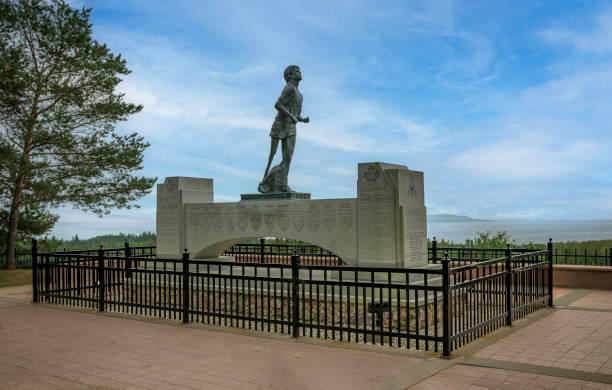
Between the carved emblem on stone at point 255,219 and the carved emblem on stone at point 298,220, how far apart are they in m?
1.08

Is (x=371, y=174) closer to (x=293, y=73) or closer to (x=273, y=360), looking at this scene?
(x=293, y=73)

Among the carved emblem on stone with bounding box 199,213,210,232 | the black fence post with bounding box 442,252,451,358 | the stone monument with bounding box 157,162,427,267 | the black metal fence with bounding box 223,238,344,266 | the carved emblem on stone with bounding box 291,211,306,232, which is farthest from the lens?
the black metal fence with bounding box 223,238,344,266

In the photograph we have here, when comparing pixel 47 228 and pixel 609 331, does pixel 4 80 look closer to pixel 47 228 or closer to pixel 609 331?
pixel 47 228

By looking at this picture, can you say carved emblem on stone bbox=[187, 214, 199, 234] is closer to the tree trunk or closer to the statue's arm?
the statue's arm

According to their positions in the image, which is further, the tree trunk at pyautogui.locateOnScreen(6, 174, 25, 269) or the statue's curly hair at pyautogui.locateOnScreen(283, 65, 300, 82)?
the tree trunk at pyautogui.locateOnScreen(6, 174, 25, 269)

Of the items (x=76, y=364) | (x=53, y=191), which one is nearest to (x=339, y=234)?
(x=76, y=364)

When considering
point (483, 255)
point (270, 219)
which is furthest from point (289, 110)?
point (483, 255)

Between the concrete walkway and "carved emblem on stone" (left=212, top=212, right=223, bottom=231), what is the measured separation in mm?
5019

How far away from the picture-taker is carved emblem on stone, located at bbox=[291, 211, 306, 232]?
40.1ft

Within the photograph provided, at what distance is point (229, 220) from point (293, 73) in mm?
4115

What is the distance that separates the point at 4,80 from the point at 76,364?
14.4 m

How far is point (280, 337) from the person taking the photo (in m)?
7.71

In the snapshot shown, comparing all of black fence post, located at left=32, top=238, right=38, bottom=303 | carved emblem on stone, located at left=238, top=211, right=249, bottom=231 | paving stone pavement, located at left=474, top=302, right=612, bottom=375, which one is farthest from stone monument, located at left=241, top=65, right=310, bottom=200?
paving stone pavement, located at left=474, top=302, right=612, bottom=375

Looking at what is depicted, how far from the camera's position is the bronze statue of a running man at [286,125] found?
1366cm
